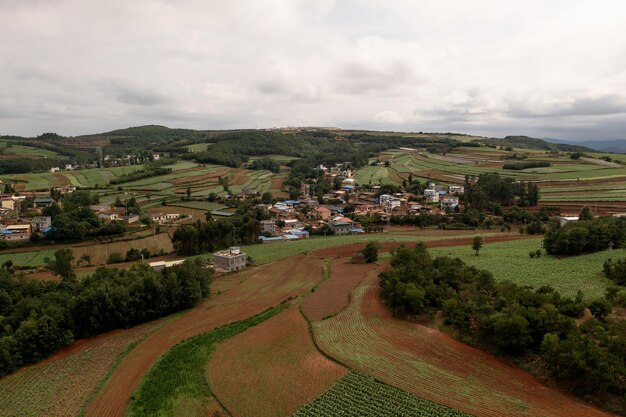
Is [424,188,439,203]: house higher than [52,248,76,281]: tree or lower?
higher

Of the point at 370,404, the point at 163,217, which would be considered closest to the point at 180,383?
the point at 370,404

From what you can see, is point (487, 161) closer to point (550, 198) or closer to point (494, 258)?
point (550, 198)

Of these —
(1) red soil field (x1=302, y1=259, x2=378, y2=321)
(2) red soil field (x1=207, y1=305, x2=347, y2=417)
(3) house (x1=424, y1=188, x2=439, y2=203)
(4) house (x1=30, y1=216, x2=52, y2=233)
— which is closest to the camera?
(2) red soil field (x1=207, y1=305, x2=347, y2=417)

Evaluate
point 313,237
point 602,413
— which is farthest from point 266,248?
point 602,413

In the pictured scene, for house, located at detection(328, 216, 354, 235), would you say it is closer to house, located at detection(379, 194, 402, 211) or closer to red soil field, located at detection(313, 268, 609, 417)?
house, located at detection(379, 194, 402, 211)

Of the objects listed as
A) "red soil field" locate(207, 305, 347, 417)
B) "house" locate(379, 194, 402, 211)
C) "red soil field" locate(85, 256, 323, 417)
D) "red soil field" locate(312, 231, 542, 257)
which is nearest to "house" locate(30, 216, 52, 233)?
"red soil field" locate(85, 256, 323, 417)

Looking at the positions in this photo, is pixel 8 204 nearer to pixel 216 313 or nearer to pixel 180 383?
pixel 216 313
